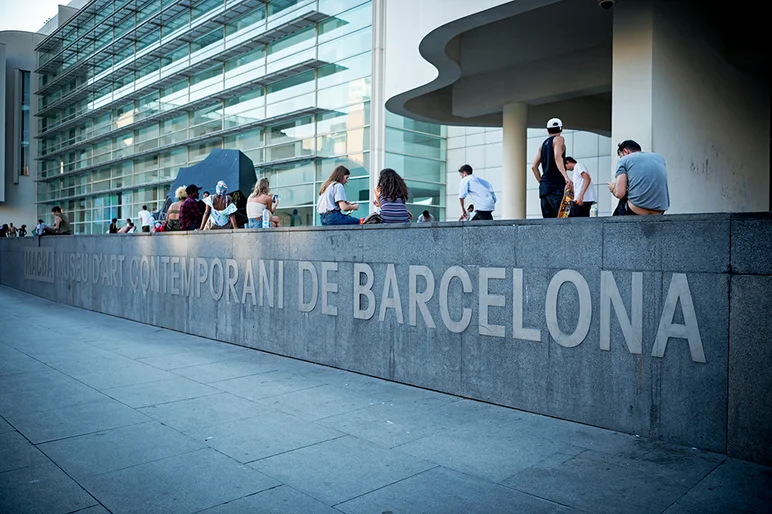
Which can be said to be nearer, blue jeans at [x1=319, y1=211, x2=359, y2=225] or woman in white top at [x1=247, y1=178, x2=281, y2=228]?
blue jeans at [x1=319, y1=211, x2=359, y2=225]

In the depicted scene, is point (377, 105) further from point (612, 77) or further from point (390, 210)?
point (390, 210)

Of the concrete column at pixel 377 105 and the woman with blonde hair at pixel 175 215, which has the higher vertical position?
the concrete column at pixel 377 105

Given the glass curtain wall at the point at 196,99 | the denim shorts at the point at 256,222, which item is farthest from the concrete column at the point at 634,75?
the glass curtain wall at the point at 196,99

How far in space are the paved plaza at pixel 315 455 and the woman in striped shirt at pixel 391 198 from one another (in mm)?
2113

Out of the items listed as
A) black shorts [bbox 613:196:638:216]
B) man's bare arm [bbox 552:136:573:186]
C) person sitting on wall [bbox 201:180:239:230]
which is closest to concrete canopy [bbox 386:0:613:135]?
man's bare arm [bbox 552:136:573:186]

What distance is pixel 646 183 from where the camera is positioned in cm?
568

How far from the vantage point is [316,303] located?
745 centimetres

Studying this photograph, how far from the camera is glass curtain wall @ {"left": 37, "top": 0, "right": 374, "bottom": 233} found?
26.8 meters

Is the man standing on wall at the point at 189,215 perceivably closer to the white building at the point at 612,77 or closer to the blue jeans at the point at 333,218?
the blue jeans at the point at 333,218

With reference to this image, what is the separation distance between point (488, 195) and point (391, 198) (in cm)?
371

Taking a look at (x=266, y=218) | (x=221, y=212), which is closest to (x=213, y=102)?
(x=221, y=212)

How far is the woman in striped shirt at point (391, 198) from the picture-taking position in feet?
24.8

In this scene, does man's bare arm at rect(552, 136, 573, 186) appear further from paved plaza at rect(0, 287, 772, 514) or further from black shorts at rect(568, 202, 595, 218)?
paved plaza at rect(0, 287, 772, 514)

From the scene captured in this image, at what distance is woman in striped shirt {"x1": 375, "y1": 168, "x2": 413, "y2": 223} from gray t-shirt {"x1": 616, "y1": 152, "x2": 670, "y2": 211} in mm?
2733
